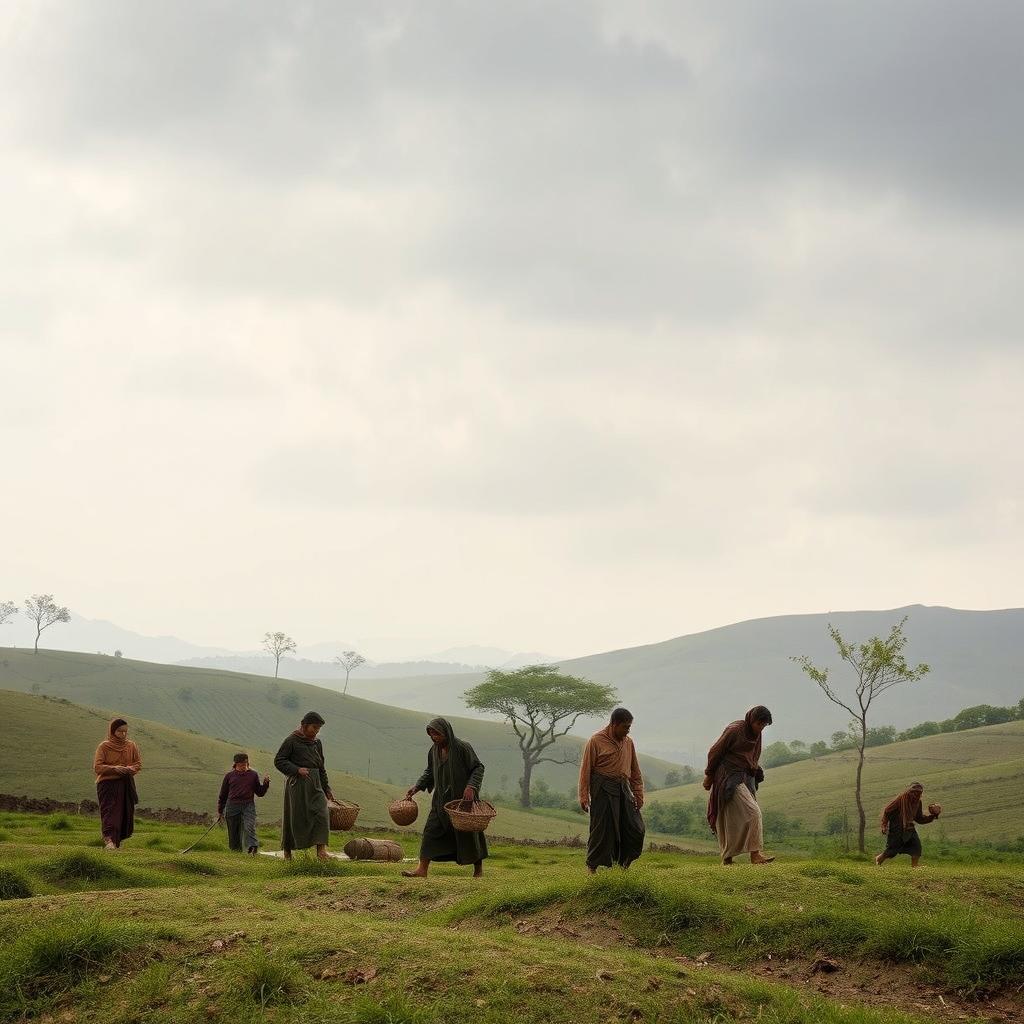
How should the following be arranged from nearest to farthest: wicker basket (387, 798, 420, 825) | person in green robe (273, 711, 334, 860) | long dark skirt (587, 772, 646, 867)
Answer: long dark skirt (587, 772, 646, 867) → wicker basket (387, 798, 420, 825) → person in green robe (273, 711, 334, 860)

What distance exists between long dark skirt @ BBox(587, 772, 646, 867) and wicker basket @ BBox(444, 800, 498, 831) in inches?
49.6

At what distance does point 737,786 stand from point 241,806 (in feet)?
29.4

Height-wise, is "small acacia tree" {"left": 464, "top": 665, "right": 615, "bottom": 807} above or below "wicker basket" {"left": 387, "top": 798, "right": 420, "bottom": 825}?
below

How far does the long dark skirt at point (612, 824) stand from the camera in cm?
1219

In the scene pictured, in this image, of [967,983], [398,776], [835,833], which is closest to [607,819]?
[967,983]

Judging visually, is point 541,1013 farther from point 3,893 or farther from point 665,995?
point 3,893

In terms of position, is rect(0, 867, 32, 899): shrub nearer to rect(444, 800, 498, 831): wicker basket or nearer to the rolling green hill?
rect(444, 800, 498, 831): wicker basket

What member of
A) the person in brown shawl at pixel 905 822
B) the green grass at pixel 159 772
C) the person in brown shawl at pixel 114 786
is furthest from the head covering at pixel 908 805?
the green grass at pixel 159 772

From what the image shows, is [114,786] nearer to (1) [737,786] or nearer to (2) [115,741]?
(2) [115,741]

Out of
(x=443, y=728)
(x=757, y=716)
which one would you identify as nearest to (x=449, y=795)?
(x=443, y=728)

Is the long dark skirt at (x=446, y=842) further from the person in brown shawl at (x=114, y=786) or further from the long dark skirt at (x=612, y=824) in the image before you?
the person in brown shawl at (x=114, y=786)

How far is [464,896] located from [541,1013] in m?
3.59

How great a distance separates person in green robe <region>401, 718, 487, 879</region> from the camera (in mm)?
13070

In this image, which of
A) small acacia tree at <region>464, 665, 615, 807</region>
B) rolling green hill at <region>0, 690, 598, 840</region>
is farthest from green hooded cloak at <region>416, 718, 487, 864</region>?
small acacia tree at <region>464, 665, 615, 807</region>
